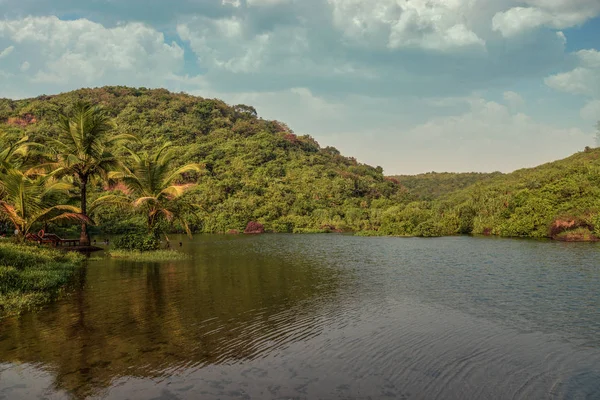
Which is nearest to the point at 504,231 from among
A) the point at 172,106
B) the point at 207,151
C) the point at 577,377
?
the point at 577,377

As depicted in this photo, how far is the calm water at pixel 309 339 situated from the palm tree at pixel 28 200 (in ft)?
23.0

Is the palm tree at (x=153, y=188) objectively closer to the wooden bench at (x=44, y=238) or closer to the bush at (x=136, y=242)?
the bush at (x=136, y=242)

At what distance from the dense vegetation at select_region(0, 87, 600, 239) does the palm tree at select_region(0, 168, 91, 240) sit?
2.06m

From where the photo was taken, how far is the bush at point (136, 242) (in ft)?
94.1

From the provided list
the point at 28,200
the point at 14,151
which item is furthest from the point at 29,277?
the point at 14,151

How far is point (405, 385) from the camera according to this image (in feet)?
25.5

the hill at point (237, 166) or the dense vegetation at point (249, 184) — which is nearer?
the dense vegetation at point (249, 184)

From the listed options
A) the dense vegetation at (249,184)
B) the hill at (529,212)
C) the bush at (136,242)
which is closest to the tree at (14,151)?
the dense vegetation at (249,184)

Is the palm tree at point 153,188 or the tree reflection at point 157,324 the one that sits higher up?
the palm tree at point 153,188

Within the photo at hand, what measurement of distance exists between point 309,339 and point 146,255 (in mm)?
19544

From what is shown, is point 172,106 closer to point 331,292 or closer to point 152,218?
point 152,218

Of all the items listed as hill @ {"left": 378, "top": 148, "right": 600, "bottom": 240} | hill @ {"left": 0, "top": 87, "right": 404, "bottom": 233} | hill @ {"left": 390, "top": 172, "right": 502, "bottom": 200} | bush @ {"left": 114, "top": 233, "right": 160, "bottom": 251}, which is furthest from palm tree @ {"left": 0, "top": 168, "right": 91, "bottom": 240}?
hill @ {"left": 390, "top": 172, "right": 502, "bottom": 200}

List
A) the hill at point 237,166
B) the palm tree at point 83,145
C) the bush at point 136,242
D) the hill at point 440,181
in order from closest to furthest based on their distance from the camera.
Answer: the palm tree at point 83,145
the bush at point 136,242
the hill at point 237,166
the hill at point 440,181

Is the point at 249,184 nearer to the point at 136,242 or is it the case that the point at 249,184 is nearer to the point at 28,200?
the point at 136,242
